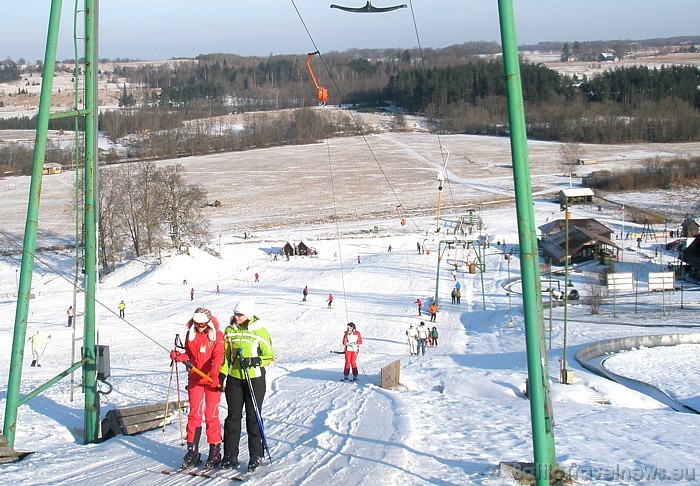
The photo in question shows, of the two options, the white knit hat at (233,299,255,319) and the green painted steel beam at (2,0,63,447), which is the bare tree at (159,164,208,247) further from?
the white knit hat at (233,299,255,319)

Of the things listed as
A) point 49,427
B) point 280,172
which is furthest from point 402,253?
point 280,172

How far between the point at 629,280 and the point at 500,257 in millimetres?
17578

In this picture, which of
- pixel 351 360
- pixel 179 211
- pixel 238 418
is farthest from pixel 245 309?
pixel 179 211

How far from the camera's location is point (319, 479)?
7734 mm

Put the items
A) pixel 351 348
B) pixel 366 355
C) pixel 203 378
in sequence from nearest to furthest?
pixel 203 378 < pixel 351 348 < pixel 366 355

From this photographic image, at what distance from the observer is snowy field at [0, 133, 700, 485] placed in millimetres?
8539

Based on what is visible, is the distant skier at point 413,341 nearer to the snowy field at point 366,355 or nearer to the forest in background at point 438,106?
the snowy field at point 366,355

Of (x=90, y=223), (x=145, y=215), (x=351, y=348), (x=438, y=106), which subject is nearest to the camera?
(x=90, y=223)

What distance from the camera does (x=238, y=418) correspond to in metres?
8.16

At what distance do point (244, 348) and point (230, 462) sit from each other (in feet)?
3.87

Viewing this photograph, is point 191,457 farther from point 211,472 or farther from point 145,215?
point 145,215

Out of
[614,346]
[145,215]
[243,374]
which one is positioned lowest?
[614,346]

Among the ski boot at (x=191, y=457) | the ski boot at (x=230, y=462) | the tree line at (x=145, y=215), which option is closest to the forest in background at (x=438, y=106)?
the tree line at (x=145, y=215)

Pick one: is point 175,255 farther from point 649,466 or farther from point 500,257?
point 649,466
